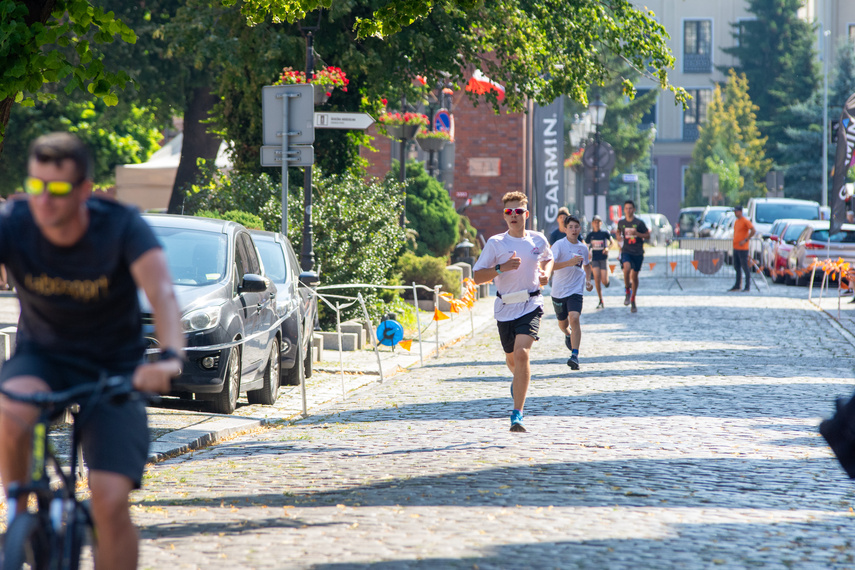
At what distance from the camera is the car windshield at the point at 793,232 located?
3161 centimetres

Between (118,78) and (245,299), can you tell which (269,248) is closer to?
(245,299)

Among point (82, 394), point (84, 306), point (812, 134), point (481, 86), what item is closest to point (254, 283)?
point (84, 306)

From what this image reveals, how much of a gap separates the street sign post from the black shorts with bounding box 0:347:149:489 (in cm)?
988

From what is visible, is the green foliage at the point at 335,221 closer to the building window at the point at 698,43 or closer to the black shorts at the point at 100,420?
the black shorts at the point at 100,420

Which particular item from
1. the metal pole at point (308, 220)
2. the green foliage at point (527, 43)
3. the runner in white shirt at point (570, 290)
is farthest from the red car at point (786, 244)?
the metal pole at point (308, 220)

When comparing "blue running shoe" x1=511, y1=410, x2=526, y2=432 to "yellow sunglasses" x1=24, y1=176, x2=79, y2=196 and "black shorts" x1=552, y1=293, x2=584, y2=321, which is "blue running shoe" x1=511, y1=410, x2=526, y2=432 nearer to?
"black shorts" x1=552, y1=293, x2=584, y2=321

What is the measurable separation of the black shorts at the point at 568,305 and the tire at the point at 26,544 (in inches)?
424

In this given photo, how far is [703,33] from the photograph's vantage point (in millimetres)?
91250

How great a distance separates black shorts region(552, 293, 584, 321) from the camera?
46.6 feet

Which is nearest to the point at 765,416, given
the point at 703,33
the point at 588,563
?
the point at 588,563

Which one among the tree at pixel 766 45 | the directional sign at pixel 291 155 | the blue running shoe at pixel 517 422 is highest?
the tree at pixel 766 45

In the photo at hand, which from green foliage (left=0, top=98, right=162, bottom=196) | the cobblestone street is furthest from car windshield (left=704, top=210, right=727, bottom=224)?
the cobblestone street

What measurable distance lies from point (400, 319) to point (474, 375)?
5.35m

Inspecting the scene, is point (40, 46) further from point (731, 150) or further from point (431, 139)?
point (731, 150)
